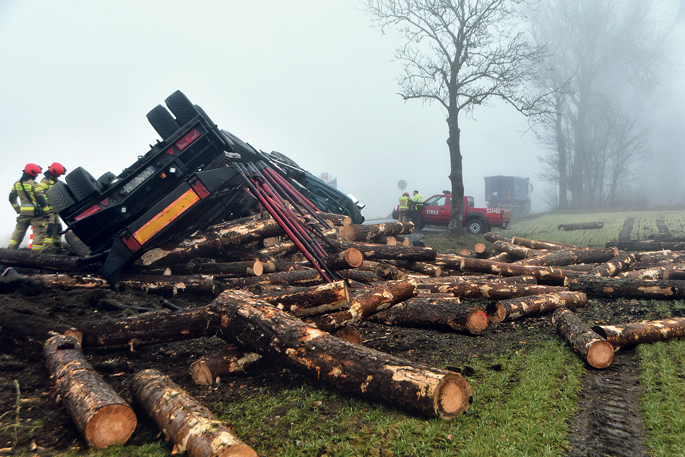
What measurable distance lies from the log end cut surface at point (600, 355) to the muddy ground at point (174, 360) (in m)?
0.10

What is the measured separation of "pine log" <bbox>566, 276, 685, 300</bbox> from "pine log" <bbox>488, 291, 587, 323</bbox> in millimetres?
658

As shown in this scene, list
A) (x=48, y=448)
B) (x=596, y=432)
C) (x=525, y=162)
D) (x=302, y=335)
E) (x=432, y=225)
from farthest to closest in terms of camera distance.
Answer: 1. (x=525, y=162)
2. (x=432, y=225)
3. (x=302, y=335)
4. (x=596, y=432)
5. (x=48, y=448)

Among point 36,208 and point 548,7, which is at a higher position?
point 548,7

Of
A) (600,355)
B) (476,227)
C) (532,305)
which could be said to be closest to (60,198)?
(532,305)

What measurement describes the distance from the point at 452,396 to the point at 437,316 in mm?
2513

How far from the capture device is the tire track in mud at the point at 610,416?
2926 millimetres

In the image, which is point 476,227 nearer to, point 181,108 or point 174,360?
point 181,108

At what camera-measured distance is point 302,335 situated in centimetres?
383

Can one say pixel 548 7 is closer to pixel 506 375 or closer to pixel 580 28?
pixel 580 28

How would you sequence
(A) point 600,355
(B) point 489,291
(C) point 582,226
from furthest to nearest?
(C) point 582,226
(B) point 489,291
(A) point 600,355

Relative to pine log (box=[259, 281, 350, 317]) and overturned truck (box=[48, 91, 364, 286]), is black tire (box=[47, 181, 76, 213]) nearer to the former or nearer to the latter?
overturned truck (box=[48, 91, 364, 286])

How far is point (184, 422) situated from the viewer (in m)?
2.81

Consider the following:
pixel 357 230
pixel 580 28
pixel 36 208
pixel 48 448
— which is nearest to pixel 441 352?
pixel 48 448

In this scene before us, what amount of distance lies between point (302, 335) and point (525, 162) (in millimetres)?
108635
